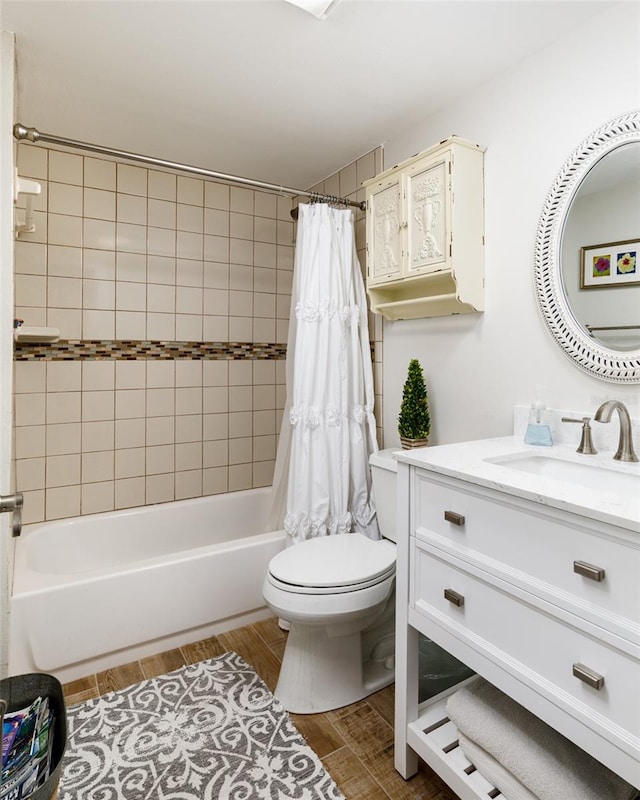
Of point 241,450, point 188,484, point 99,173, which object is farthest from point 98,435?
point 99,173

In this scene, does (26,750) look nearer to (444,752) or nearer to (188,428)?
(444,752)

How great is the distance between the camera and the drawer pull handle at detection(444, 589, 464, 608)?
118cm

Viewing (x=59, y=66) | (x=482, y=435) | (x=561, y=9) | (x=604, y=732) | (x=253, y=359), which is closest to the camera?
(x=604, y=732)

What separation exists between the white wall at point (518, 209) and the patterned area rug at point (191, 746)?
1236 mm

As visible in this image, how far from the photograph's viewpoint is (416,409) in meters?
1.95

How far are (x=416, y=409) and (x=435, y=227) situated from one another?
709mm

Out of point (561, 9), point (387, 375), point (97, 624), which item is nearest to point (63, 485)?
point (97, 624)

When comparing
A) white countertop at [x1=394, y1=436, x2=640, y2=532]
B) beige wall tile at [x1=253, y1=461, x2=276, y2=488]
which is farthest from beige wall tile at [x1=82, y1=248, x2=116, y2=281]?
white countertop at [x1=394, y1=436, x2=640, y2=532]

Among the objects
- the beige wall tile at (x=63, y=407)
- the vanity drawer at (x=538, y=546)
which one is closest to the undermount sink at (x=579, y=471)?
the vanity drawer at (x=538, y=546)

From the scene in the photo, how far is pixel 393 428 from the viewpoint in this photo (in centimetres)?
232

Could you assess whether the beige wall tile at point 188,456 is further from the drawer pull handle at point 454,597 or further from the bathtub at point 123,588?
the drawer pull handle at point 454,597

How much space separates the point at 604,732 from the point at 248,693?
4.11ft

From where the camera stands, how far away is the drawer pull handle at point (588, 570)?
0.89 metres

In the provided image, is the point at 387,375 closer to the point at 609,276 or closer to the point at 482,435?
the point at 482,435
